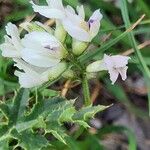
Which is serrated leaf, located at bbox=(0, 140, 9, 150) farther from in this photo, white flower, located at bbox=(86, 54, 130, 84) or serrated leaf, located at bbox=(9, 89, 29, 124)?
white flower, located at bbox=(86, 54, 130, 84)

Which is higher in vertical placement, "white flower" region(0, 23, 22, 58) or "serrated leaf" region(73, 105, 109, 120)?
"white flower" region(0, 23, 22, 58)

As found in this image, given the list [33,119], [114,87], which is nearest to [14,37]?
[33,119]

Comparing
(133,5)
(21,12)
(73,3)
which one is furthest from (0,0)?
(133,5)

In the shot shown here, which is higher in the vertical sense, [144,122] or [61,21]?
[61,21]

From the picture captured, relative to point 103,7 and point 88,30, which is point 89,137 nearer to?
point 103,7

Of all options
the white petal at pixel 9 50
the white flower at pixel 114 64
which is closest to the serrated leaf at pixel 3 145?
the white petal at pixel 9 50

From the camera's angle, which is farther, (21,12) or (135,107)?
(135,107)

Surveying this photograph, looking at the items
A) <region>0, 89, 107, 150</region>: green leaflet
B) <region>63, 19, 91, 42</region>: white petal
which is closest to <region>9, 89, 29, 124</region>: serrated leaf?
<region>0, 89, 107, 150</region>: green leaflet
